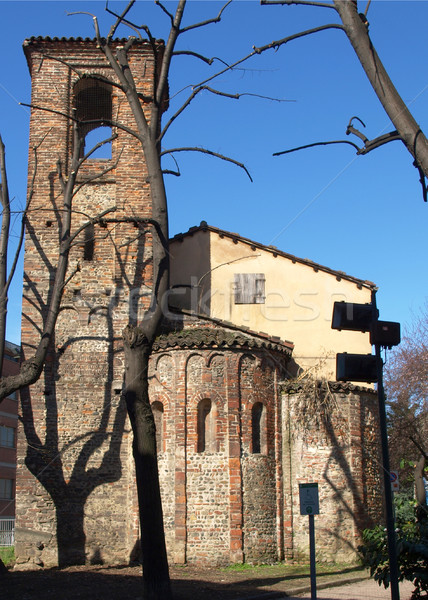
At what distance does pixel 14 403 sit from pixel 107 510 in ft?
90.0

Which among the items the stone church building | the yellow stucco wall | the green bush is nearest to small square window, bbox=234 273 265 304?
the yellow stucco wall

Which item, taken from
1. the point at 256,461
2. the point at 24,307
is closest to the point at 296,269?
the point at 256,461

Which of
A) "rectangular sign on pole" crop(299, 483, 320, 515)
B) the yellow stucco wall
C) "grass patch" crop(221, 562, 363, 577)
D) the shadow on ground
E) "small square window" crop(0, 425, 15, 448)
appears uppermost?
the yellow stucco wall

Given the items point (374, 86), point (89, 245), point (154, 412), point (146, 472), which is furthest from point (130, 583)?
point (374, 86)

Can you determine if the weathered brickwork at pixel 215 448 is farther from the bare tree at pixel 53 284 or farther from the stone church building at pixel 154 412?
the bare tree at pixel 53 284

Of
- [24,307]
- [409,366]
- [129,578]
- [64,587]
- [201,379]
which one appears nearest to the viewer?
[64,587]

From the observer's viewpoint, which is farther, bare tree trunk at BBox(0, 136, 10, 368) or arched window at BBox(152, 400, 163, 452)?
arched window at BBox(152, 400, 163, 452)

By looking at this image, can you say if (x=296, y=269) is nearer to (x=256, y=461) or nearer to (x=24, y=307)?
(x=256, y=461)

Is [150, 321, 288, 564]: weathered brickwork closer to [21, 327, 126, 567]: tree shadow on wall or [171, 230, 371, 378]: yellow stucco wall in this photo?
[21, 327, 126, 567]: tree shadow on wall

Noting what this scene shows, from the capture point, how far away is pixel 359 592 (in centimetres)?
1379

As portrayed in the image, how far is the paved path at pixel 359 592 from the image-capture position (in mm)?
12938

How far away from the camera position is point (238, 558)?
1680cm

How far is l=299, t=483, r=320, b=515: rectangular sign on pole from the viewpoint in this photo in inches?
440

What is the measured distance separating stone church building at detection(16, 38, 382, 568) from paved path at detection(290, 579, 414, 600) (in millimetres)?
2872
